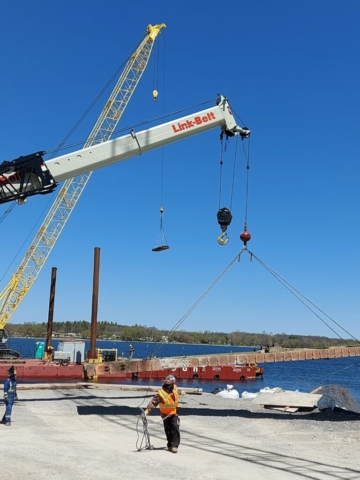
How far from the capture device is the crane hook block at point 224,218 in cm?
1898

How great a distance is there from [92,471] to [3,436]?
445cm

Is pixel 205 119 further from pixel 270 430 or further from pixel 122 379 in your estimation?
pixel 122 379

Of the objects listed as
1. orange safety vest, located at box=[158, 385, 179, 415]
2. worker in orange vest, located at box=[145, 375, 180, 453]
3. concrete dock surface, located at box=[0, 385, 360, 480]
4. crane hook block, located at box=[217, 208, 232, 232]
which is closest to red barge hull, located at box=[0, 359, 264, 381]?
concrete dock surface, located at box=[0, 385, 360, 480]

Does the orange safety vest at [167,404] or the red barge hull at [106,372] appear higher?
the orange safety vest at [167,404]

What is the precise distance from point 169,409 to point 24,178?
10149 millimetres

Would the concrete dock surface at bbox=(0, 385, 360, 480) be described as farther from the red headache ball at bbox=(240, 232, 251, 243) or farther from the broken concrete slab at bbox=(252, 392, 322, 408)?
the red headache ball at bbox=(240, 232, 251, 243)

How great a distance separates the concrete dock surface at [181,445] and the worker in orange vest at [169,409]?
0.95 feet

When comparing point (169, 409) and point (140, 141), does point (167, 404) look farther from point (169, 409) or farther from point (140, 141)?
point (140, 141)

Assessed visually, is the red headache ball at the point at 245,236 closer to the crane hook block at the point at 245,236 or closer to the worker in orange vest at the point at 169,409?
the crane hook block at the point at 245,236

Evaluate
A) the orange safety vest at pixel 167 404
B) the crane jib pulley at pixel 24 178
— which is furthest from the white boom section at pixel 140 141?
the orange safety vest at pixel 167 404

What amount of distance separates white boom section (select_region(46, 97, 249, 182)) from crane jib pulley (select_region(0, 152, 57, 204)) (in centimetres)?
57

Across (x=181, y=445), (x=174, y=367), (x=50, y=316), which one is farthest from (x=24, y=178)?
(x=50, y=316)

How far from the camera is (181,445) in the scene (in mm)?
12320

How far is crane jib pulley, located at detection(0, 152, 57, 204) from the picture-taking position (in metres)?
17.2
